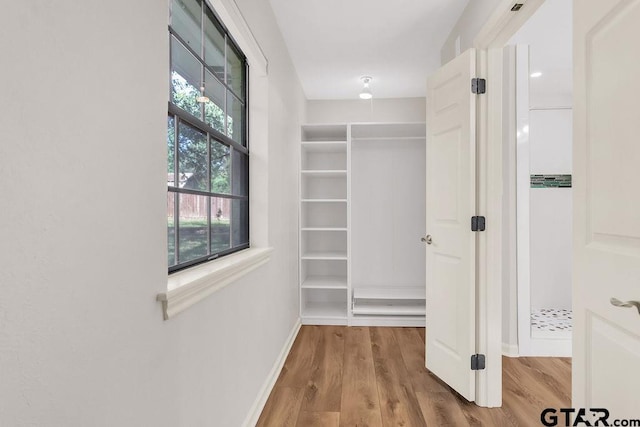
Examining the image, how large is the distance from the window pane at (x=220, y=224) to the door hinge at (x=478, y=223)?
141 cm

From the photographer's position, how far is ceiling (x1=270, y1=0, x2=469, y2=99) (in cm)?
238

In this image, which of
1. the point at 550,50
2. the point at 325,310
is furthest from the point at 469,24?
the point at 325,310

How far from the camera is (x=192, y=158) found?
1476 millimetres

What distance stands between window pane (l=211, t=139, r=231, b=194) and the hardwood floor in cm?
129

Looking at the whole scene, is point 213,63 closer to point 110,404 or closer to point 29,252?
point 29,252

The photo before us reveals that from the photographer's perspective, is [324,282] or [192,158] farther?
[324,282]

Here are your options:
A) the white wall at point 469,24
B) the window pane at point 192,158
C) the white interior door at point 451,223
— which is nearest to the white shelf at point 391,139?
the white wall at point 469,24

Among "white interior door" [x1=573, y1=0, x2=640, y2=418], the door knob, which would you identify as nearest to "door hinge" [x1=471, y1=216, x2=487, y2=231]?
"white interior door" [x1=573, y1=0, x2=640, y2=418]

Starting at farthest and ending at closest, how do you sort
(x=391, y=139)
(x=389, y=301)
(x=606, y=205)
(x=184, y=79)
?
1. (x=391, y=139)
2. (x=389, y=301)
3. (x=184, y=79)
4. (x=606, y=205)

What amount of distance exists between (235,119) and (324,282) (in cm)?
230

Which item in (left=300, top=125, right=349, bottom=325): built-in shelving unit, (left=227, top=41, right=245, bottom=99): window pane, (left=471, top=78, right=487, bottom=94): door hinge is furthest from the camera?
(left=300, top=125, right=349, bottom=325): built-in shelving unit

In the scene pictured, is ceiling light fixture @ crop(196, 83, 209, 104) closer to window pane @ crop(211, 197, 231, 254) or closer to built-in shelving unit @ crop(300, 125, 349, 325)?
window pane @ crop(211, 197, 231, 254)

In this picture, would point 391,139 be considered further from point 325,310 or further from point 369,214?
point 325,310

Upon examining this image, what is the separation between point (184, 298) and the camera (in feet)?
3.61
